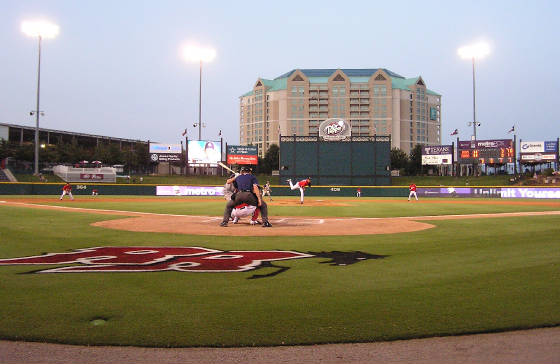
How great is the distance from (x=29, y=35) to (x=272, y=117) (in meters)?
95.5

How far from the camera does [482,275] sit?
556 centimetres

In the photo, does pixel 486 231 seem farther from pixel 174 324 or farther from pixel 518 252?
pixel 174 324

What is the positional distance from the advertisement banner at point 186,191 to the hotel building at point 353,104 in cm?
8166

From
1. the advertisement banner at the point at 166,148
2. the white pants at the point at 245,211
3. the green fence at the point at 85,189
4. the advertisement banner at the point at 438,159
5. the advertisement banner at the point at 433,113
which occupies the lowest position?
the white pants at the point at 245,211

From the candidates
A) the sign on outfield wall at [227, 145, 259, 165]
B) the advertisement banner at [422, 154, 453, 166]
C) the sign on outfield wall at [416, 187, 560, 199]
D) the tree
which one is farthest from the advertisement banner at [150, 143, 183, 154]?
the tree

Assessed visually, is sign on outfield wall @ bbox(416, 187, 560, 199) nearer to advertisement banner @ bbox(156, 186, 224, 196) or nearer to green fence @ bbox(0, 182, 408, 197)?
green fence @ bbox(0, 182, 408, 197)

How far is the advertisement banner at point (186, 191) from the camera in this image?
153 ft

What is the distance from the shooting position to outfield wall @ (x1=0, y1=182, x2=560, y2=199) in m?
41.2

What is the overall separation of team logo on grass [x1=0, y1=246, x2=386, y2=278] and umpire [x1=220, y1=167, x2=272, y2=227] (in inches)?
170

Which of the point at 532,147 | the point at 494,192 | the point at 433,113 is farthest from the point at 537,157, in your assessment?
the point at 433,113

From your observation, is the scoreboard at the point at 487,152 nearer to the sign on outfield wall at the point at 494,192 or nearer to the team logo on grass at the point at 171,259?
the sign on outfield wall at the point at 494,192

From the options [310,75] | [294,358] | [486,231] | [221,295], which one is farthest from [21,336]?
[310,75]

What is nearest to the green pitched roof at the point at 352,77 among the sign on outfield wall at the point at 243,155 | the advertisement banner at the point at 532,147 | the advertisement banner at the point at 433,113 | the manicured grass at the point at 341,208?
the advertisement banner at the point at 433,113

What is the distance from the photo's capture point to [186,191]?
46531 mm
